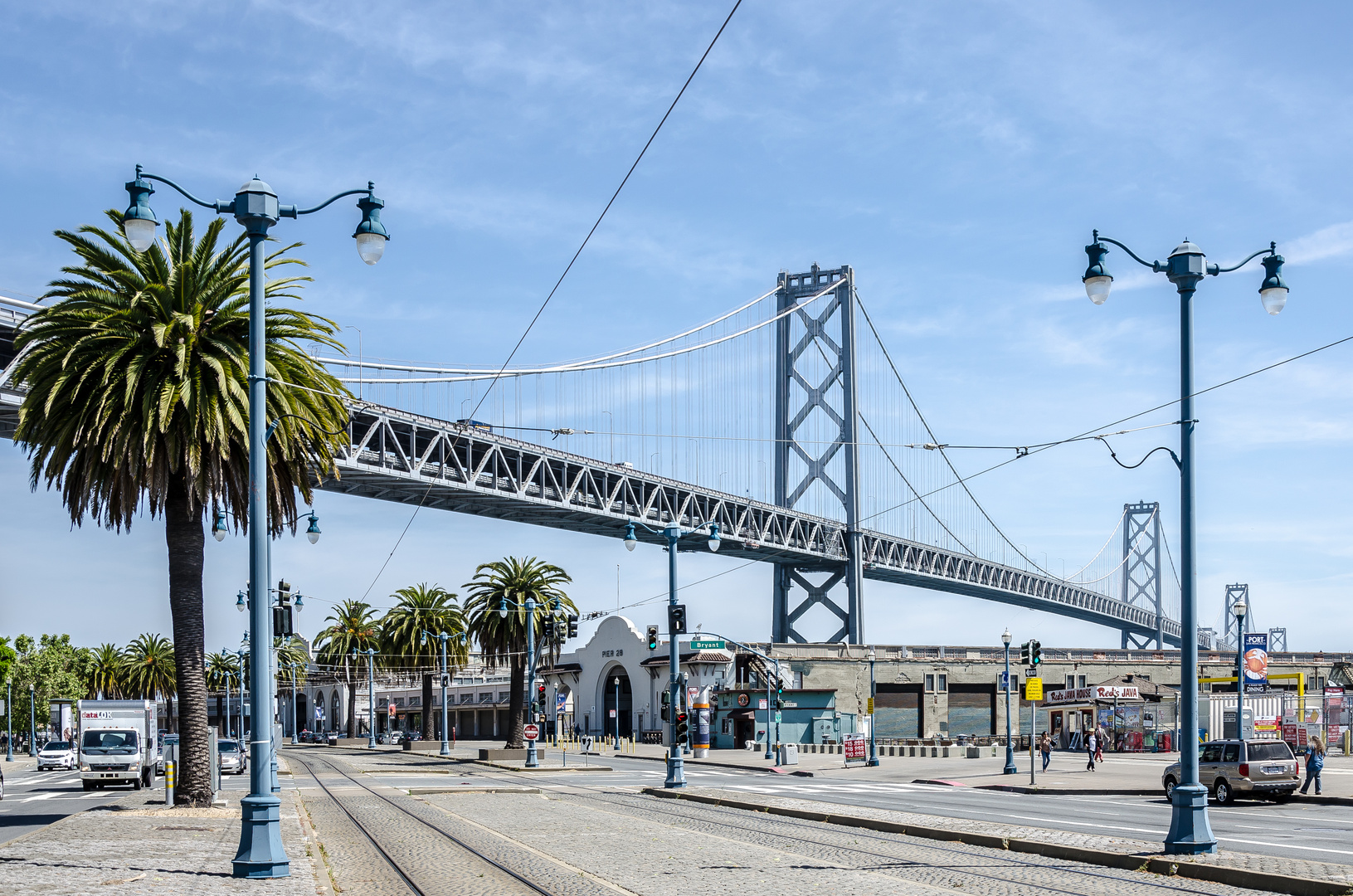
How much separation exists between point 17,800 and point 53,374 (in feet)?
55.8

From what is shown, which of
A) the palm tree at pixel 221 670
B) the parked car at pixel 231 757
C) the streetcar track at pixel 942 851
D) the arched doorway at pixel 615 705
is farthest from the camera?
the palm tree at pixel 221 670

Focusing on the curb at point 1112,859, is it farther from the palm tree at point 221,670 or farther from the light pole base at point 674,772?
the palm tree at point 221,670

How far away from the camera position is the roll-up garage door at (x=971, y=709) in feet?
295

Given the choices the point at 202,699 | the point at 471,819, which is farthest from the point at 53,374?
the point at 471,819

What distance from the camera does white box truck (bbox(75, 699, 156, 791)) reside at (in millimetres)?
46438

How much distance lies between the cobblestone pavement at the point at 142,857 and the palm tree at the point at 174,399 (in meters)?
4.64

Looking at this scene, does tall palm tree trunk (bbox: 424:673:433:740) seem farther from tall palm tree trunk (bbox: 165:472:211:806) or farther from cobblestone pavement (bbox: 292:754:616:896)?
tall palm tree trunk (bbox: 165:472:211:806)

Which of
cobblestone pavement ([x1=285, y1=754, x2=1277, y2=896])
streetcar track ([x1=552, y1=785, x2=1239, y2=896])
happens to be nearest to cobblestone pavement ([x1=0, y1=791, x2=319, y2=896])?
cobblestone pavement ([x1=285, y1=754, x2=1277, y2=896])

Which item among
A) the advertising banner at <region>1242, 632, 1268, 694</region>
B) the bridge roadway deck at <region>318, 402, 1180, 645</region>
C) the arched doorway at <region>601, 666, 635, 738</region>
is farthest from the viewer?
the arched doorway at <region>601, 666, 635, 738</region>

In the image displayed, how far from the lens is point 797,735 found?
265 feet

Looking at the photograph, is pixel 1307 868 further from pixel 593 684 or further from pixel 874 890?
Result: pixel 593 684

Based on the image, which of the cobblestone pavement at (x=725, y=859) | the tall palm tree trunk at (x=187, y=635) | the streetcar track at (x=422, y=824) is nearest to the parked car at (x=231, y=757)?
the streetcar track at (x=422, y=824)

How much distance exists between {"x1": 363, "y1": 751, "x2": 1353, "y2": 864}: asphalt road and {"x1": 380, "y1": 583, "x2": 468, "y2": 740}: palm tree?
1418 inches

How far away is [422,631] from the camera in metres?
88.4
